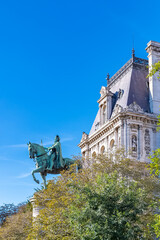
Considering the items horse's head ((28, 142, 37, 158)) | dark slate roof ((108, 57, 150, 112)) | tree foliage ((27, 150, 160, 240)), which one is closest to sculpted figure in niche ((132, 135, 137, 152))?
dark slate roof ((108, 57, 150, 112))

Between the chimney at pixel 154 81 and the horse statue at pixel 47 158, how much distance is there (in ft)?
38.7

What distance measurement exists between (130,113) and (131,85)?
215 inches

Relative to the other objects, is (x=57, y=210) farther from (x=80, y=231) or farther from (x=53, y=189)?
(x=80, y=231)

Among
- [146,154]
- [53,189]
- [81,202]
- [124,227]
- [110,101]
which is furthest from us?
[110,101]

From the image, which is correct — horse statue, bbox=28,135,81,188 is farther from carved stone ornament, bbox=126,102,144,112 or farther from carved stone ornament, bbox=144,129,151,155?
carved stone ornament, bbox=144,129,151,155

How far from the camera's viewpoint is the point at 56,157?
121ft

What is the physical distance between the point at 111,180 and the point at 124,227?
8.57 ft

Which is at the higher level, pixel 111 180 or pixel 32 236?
pixel 111 180

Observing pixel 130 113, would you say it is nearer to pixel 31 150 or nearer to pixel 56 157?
pixel 56 157

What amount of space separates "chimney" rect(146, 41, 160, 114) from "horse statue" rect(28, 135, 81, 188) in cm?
1179

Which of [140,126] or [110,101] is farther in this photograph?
[110,101]

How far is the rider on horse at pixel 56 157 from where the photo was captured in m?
36.5

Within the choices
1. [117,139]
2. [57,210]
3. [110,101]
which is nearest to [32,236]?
[57,210]

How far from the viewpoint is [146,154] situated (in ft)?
133
